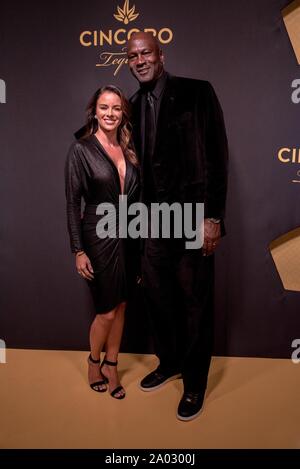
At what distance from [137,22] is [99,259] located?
4.55ft

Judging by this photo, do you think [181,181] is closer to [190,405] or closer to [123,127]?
[123,127]

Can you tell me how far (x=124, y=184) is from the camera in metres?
2.25

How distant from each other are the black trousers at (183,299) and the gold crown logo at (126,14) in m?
1.28

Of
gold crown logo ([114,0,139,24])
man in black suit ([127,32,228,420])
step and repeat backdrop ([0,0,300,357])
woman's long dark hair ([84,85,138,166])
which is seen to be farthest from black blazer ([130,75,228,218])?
gold crown logo ([114,0,139,24])

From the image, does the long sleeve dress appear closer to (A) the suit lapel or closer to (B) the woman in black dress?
(B) the woman in black dress

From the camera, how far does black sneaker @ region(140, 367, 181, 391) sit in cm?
251

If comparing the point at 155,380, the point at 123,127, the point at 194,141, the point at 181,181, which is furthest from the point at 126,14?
the point at 155,380

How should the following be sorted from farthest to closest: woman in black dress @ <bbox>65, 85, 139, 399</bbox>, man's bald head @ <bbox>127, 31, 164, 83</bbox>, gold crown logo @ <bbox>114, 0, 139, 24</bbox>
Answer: gold crown logo @ <bbox>114, 0, 139, 24</bbox>, woman in black dress @ <bbox>65, 85, 139, 399</bbox>, man's bald head @ <bbox>127, 31, 164, 83</bbox>

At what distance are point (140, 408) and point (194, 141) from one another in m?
1.44

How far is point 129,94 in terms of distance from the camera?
256 cm

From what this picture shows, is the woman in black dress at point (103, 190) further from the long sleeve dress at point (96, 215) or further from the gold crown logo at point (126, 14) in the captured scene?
the gold crown logo at point (126, 14)

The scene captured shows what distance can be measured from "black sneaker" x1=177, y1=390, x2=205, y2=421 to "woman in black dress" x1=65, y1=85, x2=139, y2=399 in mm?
558

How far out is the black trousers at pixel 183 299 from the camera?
2.24 metres
